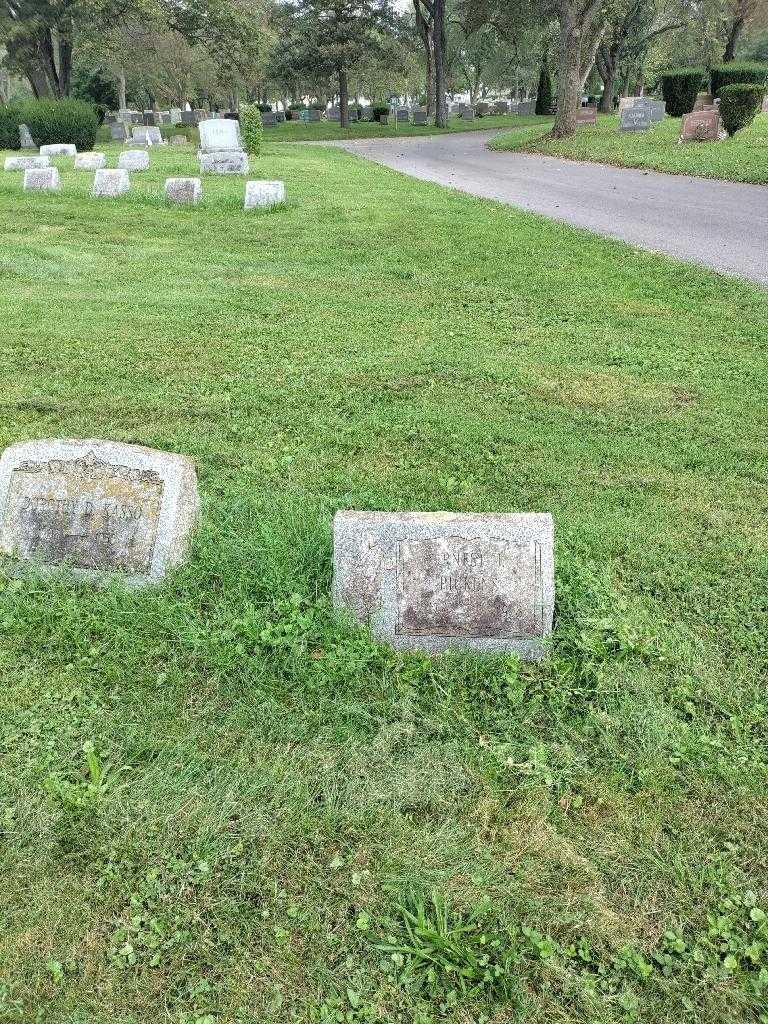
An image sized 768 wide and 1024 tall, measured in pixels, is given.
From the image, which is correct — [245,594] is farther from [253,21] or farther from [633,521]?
[253,21]

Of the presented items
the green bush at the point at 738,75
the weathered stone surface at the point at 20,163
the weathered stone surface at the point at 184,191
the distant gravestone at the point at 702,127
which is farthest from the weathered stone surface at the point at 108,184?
the green bush at the point at 738,75

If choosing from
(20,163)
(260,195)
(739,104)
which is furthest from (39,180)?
(739,104)

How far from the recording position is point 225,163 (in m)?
18.8

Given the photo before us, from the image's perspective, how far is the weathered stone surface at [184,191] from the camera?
13.9m

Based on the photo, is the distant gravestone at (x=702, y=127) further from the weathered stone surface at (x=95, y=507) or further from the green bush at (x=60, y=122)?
the weathered stone surface at (x=95, y=507)

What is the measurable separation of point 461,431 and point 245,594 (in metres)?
2.18

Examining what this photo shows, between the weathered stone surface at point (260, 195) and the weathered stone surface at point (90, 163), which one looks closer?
the weathered stone surface at point (260, 195)

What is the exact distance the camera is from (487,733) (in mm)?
2746

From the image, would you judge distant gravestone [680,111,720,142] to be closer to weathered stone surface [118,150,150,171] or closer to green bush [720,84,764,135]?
green bush [720,84,764,135]

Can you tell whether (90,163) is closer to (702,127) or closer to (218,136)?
(218,136)

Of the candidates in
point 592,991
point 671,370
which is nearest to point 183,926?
point 592,991

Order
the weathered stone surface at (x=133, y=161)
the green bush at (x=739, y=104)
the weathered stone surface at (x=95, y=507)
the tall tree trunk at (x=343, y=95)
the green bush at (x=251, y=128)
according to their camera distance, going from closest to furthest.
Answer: the weathered stone surface at (x=95, y=507), the weathered stone surface at (x=133, y=161), the green bush at (x=739, y=104), the green bush at (x=251, y=128), the tall tree trunk at (x=343, y=95)

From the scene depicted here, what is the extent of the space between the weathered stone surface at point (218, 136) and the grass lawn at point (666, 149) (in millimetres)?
10200

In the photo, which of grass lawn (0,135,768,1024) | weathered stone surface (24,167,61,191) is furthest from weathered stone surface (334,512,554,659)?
weathered stone surface (24,167,61,191)
